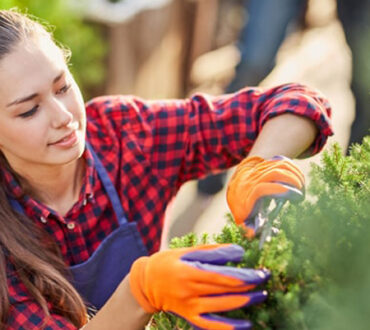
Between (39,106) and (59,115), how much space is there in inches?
2.3

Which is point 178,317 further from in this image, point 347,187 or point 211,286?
point 347,187

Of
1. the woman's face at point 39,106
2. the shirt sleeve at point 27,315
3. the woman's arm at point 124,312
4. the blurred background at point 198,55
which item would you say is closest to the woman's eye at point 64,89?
the woman's face at point 39,106

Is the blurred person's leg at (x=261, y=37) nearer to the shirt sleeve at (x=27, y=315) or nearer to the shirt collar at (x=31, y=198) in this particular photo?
the shirt collar at (x=31, y=198)

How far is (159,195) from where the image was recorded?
2012 mm

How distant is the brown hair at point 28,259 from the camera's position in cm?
161

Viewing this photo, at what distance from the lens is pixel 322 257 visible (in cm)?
96

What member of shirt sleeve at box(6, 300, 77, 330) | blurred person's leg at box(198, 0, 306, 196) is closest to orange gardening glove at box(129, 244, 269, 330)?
shirt sleeve at box(6, 300, 77, 330)

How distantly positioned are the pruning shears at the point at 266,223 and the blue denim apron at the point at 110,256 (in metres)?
0.69

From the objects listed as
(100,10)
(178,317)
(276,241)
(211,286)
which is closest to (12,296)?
(178,317)

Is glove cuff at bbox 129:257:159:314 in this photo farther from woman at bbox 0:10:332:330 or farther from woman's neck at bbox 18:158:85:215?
woman's neck at bbox 18:158:85:215

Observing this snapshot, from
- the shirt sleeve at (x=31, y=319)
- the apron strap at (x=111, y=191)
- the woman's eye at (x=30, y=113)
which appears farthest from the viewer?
the apron strap at (x=111, y=191)

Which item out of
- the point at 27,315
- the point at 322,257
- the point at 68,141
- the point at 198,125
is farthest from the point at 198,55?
the point at 322,257

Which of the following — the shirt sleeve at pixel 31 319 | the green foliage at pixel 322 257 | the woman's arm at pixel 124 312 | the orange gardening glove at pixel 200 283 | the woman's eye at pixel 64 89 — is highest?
the green foliage at pixel 322 257

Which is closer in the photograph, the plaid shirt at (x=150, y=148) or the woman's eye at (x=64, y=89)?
the woman's eye at (x=64, y=89)
